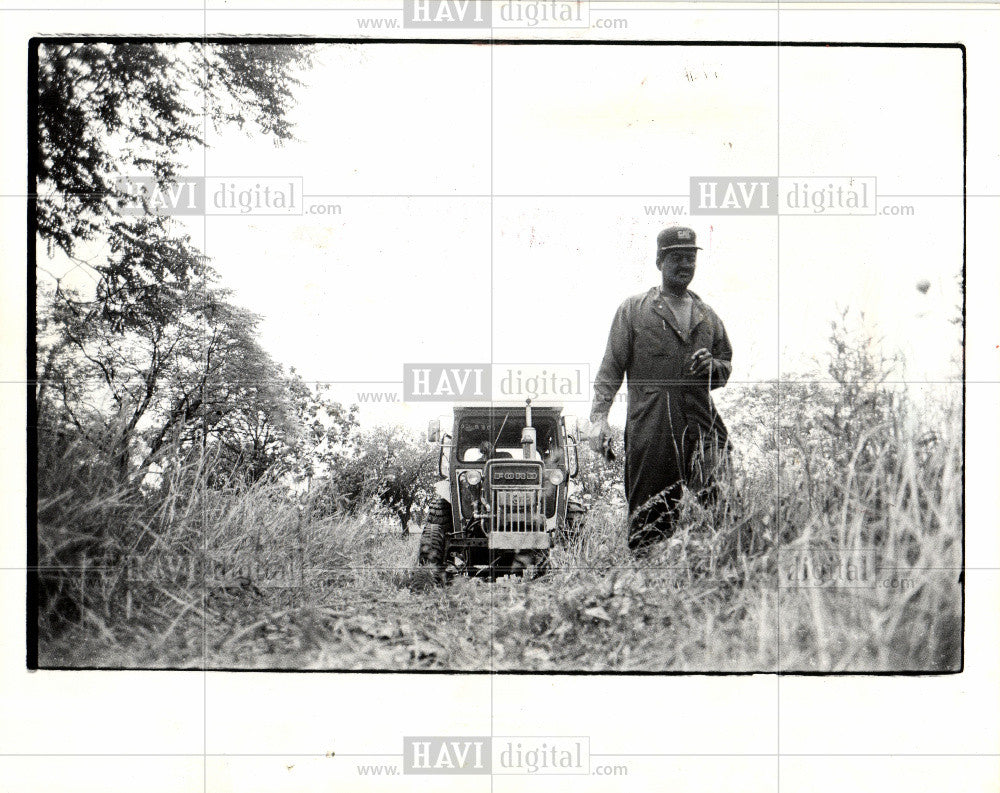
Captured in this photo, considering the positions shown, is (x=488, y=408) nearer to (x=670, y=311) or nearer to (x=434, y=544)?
(x=434, y=544)

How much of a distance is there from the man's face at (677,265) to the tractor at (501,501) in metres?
0.76

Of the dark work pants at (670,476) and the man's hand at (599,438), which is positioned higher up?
the man's hand at (599,438)

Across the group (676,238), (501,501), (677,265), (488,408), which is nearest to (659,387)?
(677,265)

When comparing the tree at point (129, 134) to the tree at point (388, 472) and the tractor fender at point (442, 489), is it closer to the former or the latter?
the tree at point (388, 472)

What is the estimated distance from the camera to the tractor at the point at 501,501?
368cm

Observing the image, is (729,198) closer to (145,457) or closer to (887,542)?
(887,542)

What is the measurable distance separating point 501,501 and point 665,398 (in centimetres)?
87

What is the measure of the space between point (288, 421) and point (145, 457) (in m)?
0.66

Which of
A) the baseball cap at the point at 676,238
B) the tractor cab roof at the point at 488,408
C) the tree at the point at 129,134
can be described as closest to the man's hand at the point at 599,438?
the tractor cab roof at the point at 488,408

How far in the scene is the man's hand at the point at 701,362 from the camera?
3.69m

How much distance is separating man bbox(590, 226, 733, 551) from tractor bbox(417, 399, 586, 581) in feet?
0.74

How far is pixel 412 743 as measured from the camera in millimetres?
3629

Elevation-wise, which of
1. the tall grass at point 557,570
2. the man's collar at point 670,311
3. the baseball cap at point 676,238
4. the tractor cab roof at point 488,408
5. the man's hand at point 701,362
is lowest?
the tall grass at point 557,570

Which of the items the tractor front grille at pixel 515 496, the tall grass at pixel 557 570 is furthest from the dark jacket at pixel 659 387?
the tractor front grille at pixel 515 496
